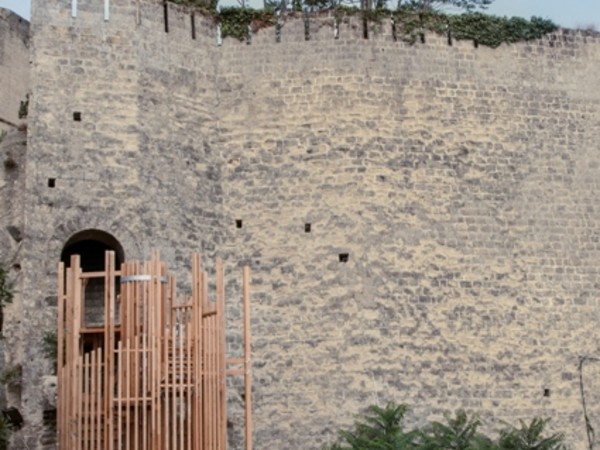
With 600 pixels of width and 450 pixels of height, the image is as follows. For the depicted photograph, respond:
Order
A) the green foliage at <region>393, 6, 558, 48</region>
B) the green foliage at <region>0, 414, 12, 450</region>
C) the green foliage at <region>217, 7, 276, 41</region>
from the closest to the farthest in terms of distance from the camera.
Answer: the green foliage at <region>0, 414, 12, 450</region> → the green foliage at <region>217, 7, 276, 41</region> → the green foliage at <region>393, 6, 558, 48</region>

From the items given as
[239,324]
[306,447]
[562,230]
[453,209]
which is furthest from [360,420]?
[562,230]

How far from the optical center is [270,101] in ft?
58.4

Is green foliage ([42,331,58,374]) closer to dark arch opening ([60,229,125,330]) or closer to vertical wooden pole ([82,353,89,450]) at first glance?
dark arch opening ([60,229,125,330])

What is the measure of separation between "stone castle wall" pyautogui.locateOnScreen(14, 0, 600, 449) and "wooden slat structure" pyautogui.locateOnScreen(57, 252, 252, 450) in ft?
9.24

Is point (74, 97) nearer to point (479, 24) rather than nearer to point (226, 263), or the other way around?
point (226, 263)

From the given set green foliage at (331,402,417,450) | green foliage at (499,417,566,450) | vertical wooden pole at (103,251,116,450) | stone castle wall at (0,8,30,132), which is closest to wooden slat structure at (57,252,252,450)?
vertical wooden pole at (103,251,116,450)

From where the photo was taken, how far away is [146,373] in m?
12.5

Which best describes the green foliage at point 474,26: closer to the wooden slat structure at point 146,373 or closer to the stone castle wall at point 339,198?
the stone castle wall at point 339,198

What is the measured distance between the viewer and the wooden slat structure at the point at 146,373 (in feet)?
40.7

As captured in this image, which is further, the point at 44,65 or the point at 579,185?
the point at 579,185

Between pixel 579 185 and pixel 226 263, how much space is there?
251 inches

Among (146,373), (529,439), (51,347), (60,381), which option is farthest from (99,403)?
(529,439)

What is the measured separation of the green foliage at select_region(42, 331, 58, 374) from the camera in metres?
15.2

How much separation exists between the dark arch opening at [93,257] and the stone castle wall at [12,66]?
407 centimetres
